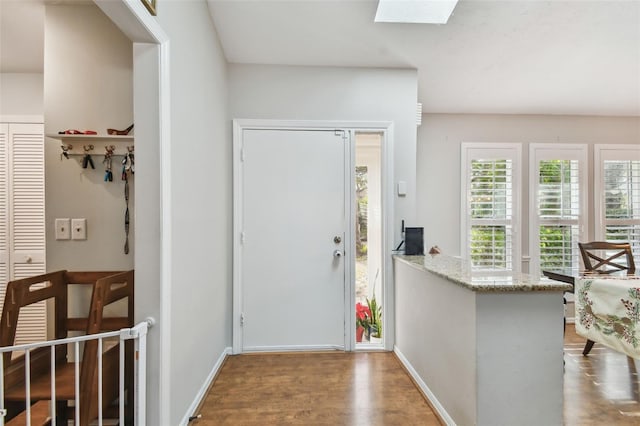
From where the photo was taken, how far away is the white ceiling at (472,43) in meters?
2.11

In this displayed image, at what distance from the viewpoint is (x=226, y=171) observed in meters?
2.67

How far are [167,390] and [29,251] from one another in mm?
2074

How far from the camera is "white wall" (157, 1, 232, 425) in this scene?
1.63 m

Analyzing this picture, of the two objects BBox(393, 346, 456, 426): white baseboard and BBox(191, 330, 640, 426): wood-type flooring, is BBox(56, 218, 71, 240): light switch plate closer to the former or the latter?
BBox(191, 330, 640, 426): wood-type flooring

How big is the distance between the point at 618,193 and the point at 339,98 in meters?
3.55

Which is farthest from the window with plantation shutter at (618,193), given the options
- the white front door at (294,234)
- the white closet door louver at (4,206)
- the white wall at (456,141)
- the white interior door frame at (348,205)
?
the white closet door louver at (4,206)

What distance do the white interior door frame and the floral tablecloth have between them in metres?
1.29

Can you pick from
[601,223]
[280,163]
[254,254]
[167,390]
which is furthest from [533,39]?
[167,390]

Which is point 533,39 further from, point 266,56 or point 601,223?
point 601,223

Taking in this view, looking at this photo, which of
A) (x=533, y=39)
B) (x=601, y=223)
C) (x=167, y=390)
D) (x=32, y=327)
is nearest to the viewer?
(x=167, y=390)

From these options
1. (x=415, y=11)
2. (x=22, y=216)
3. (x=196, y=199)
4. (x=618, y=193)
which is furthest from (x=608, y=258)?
(x=22, y=216)

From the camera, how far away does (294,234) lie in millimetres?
2734

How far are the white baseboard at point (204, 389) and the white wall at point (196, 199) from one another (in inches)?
1.4

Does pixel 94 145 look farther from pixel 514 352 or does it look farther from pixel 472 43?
pixel 472 43
